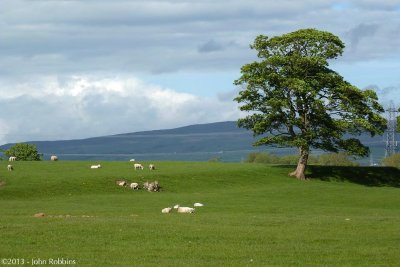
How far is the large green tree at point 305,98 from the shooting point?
3098 inches

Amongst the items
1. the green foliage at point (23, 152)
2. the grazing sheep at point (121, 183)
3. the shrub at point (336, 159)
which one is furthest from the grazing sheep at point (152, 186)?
the shrub at point (336, 159)

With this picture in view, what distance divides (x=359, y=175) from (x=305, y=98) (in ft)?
42.2

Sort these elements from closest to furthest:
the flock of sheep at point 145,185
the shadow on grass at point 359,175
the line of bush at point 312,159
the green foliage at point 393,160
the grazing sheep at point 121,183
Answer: the flock of sheep at point 145,185 < the grazing sheep at point 121,183 < the shadow on grass at point 359,175 < the green foliage at point 393,160 < the line of bush at point 312,159

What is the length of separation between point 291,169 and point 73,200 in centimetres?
3488

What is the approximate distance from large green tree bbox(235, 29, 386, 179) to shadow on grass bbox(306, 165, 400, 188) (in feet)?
13.3

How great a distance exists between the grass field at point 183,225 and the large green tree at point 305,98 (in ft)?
26.8

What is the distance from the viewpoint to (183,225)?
33.3 metres

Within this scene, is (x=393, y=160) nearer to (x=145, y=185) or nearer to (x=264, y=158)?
(x=264, y=158)

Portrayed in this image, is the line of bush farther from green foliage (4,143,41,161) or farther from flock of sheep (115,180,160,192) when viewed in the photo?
flock of sheep (115,180,160,192)

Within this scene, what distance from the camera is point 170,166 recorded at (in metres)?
83.4

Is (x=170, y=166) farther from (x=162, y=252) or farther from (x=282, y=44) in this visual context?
(x=162, y=252)
